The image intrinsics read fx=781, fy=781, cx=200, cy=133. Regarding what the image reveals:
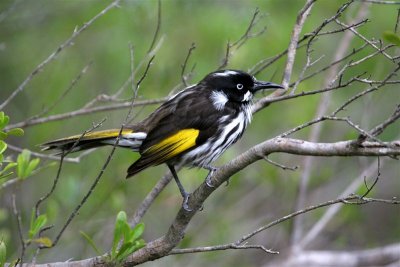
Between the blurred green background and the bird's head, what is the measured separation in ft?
4.94

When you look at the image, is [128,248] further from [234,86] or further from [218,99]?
[234,86]

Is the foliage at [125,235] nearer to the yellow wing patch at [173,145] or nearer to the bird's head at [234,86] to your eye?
the yellow wing patch at [173,145]

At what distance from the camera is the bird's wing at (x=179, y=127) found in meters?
5.84

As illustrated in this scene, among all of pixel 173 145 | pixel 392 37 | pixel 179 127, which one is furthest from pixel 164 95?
pixel 392 37

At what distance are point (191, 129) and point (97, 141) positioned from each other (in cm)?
74

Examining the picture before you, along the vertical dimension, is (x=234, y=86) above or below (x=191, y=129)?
above

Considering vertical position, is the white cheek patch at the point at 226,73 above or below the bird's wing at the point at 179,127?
above

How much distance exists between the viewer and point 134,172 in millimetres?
5578

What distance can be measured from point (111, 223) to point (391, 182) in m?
3.90

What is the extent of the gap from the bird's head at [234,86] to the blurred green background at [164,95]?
1.51m

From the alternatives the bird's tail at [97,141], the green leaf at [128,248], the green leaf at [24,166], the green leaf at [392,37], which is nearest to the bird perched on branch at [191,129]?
the bird's tail at [97,141]

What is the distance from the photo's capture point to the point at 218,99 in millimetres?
6234

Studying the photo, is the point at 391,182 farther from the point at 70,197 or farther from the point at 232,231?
the point at 70,197

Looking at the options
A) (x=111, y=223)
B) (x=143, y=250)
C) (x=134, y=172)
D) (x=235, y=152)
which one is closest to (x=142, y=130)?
(x=134, y=172)
